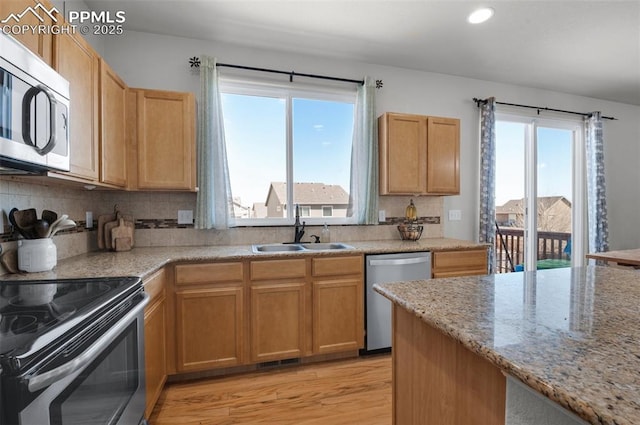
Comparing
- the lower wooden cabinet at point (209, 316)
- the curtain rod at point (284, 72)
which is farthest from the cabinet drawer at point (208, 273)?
the curtain rod at point (284, 72)

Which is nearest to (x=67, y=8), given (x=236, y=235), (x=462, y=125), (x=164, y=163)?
(x=164, y=163)

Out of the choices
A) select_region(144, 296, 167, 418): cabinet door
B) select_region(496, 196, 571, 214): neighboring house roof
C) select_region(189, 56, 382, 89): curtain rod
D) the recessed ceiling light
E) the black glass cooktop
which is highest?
the recessed ceiling light


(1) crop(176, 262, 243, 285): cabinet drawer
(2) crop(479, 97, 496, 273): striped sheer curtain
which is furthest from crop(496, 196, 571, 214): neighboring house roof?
(1) crop(176, 262, 243, 285): cabinet drawer

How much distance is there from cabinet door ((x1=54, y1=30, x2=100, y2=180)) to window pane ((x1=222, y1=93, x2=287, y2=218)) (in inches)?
43.5

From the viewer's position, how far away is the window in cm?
282

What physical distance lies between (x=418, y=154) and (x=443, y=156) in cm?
28

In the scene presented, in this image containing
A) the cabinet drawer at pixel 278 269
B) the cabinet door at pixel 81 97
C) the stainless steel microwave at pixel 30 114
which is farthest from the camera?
the cabinet drawer at pixel 278 269

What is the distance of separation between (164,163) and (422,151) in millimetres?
2334

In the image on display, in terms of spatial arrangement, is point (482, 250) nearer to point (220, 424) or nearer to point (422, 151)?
point (422, 151)

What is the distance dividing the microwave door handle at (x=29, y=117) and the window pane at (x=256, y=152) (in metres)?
1.56

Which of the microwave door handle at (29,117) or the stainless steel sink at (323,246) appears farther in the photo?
the stainless steel sink at (323,246)

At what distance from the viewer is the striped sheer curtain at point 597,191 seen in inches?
149

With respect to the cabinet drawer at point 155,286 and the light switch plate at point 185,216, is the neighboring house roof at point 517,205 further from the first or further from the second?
the cabinet drawer at point 155,286

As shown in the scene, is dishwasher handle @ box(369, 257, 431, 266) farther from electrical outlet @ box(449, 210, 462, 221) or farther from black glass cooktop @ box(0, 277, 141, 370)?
black glass cooktop @ box(0, 277, 141, 370)
